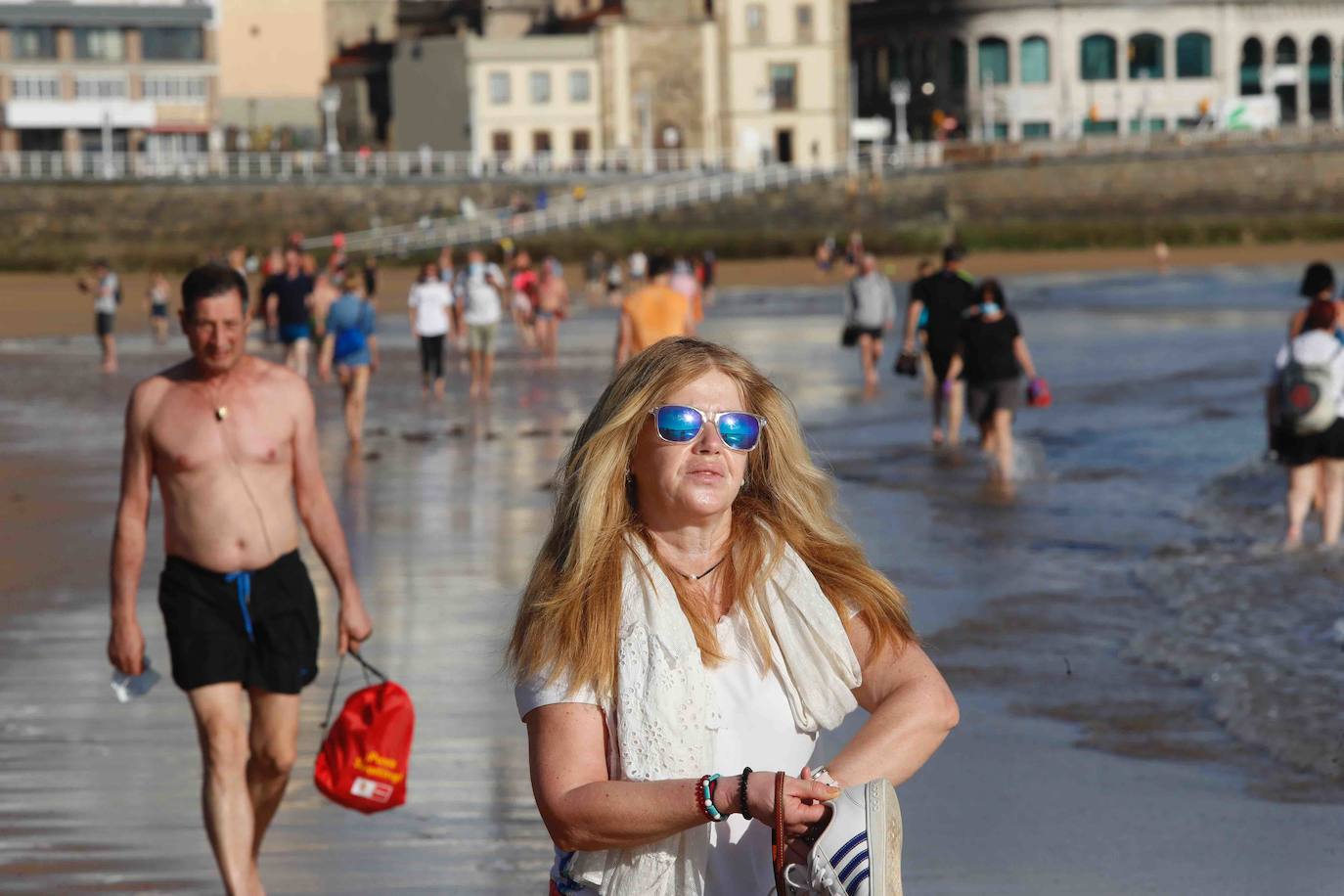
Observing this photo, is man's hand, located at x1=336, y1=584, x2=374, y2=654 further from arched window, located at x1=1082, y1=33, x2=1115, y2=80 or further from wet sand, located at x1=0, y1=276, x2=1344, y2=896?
arched window, located at x1=1082, y1=33, x2=1115, y2=80

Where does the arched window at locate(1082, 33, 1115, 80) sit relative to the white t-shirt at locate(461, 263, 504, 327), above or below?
above

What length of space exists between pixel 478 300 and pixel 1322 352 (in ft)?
39.3

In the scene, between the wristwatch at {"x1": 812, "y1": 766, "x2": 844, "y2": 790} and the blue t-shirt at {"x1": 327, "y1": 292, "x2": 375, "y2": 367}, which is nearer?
the wristwatch at {"x1": 812, "y1": 766, "x2": 844, "y2": 790}

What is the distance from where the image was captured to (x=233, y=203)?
62562 mm

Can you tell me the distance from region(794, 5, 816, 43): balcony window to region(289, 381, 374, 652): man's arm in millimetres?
71098

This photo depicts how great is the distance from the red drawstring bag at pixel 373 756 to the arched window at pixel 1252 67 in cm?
8487

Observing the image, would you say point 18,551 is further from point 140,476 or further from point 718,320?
point 718,320

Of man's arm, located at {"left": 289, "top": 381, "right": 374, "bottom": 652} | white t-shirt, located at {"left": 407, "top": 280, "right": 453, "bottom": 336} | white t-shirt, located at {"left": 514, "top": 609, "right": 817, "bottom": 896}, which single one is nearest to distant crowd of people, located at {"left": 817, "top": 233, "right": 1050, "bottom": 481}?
white t-shirt, located at {"left": 407, "top": 280, "right": 453, "bottom": 336}

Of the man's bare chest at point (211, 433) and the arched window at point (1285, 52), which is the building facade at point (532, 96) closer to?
the arched window at point (1285, 52)

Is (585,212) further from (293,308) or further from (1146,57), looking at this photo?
(293,308)

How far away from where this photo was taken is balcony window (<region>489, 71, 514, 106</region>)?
73.2 m

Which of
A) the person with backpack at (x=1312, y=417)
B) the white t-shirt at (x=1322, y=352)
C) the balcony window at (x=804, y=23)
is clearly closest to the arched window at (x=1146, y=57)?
the balcony window at (x=804, y=23)

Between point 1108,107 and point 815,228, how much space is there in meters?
25.3

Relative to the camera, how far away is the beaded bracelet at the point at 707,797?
9.12ft
